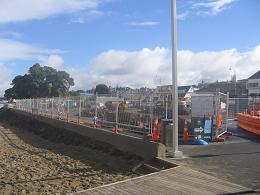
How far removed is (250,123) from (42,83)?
81548 millimetres

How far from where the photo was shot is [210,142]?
1767 cm

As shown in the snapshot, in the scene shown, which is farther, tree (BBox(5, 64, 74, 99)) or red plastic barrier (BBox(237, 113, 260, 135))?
tree (BBox(5, 64, 74, 99))

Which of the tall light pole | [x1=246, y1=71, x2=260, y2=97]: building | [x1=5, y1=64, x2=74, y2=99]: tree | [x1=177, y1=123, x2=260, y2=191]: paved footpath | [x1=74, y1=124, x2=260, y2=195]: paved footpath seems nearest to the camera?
[x1=74, y1=124, x2=260, y2=195]: paved footpath

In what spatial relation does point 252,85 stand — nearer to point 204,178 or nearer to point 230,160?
point 230,160

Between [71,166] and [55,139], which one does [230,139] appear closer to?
[71,166]

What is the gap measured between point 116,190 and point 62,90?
9124 cm

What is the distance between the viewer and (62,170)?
14.4m

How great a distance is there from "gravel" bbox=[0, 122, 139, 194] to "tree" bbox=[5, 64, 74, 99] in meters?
79.6

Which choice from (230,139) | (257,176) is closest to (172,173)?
(257,176)

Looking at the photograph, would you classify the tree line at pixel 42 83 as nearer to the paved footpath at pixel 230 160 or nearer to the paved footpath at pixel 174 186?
the paved footpath at pixel 230 160

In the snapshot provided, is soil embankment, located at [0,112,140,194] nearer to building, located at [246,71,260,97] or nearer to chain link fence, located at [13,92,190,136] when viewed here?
chain link fence, located at [13,92,190,136]

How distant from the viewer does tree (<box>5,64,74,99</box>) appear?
98.9 m

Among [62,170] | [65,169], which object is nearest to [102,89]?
[65,169]

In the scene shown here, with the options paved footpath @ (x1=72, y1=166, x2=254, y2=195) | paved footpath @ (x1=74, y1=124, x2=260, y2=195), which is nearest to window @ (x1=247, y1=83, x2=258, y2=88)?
paved footpath @ (x1=74, y1=124, x2=260, y2=195)
